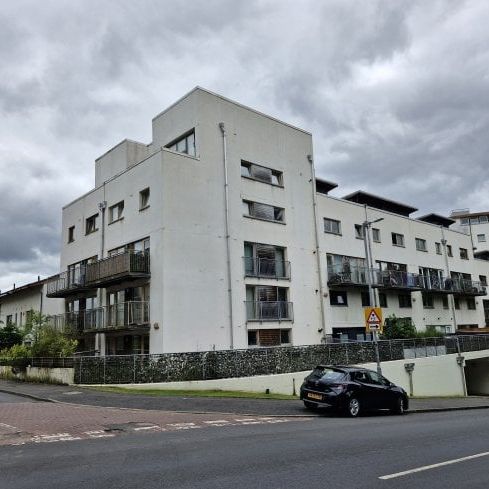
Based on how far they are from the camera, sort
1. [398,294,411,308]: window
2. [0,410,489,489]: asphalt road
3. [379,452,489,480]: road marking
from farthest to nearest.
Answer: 1. [398,294,411,308]: window
2. [379,452,489,480]: road marking
3. [0,410,489,489]: asphalt road

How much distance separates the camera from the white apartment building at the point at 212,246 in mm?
23703

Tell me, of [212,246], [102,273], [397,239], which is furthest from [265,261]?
[397,239]

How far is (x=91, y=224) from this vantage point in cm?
3034

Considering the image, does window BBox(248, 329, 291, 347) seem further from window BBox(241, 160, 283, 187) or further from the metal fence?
window BBox(241, 160, 283, 187)

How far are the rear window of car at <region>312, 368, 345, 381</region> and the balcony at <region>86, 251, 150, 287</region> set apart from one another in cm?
1092

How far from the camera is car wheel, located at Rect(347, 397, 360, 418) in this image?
14414mm

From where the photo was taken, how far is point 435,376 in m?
28.8

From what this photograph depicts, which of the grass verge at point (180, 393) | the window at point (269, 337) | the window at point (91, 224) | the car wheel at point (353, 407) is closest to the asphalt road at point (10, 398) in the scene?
the grass verge at point (180, 393)

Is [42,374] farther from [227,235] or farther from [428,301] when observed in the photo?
[428,301]

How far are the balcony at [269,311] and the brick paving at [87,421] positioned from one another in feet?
40.3

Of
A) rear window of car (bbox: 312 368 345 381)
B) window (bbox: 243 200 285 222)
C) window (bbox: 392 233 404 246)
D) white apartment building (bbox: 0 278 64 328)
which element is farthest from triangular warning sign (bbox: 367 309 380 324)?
white apartment building (bbox: 0 278 64 328)

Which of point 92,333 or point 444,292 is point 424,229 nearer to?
point 444,292

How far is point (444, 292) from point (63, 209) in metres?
28.8

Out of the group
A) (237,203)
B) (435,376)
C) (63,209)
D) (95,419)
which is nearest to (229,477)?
(95,419)
